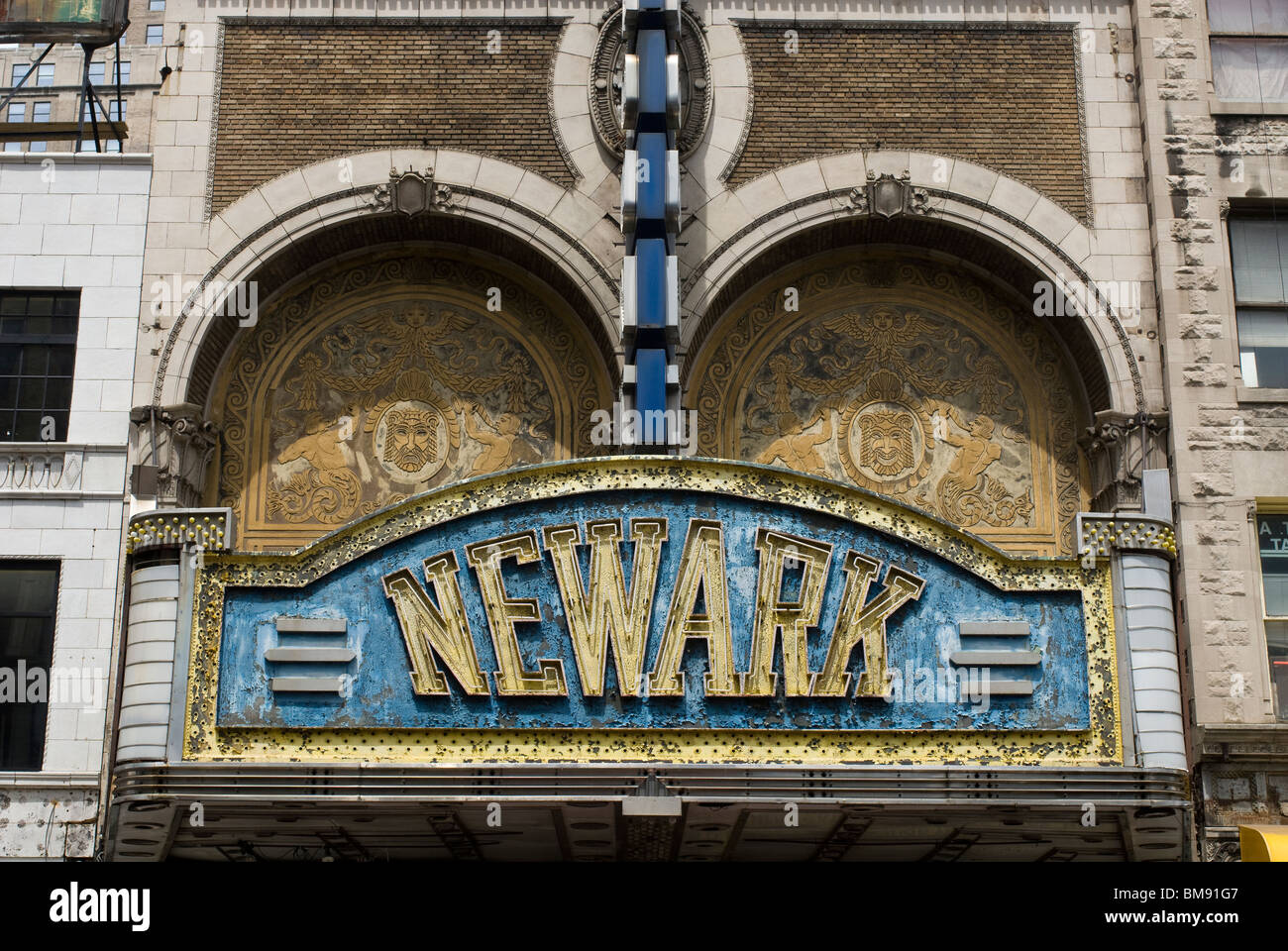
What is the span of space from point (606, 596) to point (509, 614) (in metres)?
0.99

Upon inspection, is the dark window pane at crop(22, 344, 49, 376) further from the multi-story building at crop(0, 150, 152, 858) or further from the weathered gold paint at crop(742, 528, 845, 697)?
the weathered gold paint at crop(742, 528, 845, 697)

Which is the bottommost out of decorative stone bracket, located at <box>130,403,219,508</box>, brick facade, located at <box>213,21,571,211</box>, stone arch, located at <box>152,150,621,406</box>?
decorative stone bracket, located at <box>130,403,219,508</box>

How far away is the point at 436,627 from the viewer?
17062mm

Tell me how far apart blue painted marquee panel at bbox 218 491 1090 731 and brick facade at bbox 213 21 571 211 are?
289 inches

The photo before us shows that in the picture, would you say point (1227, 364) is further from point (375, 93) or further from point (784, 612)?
point (375, 93)

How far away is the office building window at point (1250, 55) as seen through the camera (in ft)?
76.1

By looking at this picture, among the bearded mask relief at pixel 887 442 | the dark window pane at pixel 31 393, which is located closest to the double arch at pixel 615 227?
the dark window pane at pixel 31 393

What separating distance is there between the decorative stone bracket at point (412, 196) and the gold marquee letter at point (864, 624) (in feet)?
27.7

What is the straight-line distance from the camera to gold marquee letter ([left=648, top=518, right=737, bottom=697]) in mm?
16891

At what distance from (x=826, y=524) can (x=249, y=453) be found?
886 cm

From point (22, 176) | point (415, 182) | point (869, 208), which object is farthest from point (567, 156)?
point (22, 176)
